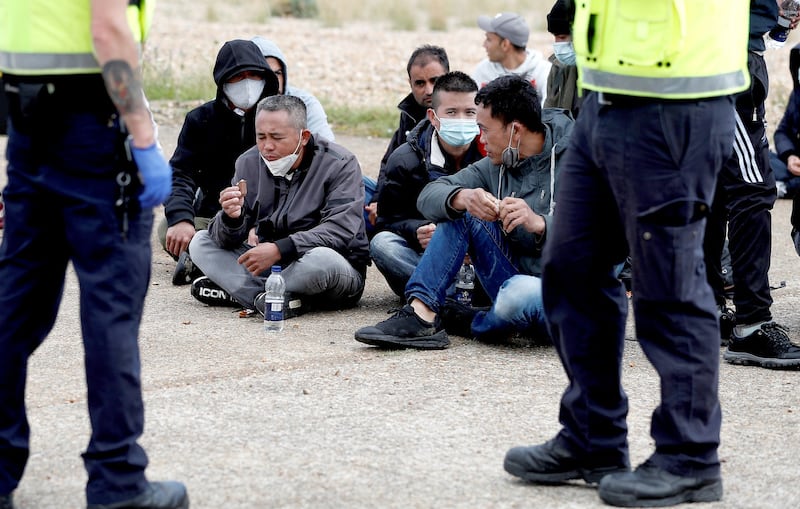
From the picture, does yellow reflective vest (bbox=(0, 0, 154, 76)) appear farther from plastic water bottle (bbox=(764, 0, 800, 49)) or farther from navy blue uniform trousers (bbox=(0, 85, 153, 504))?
plastic water bottle (bbox=(764, 0, 800, 49))

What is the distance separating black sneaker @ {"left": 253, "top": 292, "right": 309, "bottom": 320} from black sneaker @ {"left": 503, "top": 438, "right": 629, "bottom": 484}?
262 cm

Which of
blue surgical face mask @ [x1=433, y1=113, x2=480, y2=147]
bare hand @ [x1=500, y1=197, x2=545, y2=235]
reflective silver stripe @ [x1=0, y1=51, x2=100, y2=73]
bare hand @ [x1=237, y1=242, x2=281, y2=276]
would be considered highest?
reflective silver stripe @ [x1=0, y1=51, x2=100, y2=73]

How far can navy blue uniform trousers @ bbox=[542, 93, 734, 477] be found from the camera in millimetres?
3426

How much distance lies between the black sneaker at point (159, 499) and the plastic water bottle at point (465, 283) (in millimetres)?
2747

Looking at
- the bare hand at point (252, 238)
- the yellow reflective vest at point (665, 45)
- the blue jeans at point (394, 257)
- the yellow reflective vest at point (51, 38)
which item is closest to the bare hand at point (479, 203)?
the blue jeans at point (394, 257)

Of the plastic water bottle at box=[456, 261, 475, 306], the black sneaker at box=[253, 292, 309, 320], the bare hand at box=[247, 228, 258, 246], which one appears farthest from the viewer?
the bare hand at box=[247, 228, 258, 246]

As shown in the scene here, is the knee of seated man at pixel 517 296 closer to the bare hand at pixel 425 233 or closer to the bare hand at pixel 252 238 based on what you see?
the bare hand at pixel 425 233

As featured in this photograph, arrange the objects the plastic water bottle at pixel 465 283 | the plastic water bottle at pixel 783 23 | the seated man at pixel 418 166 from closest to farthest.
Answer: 1. the plastic water bottle at pixel 783 23
2. the plastic water bottle at pixel 465 283
3. the seated man at pixel 418 166

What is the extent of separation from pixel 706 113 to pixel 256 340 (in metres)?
2.76

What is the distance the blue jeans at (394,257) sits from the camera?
6.32 meters

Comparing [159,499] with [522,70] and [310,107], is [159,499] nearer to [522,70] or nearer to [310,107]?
[310,107]

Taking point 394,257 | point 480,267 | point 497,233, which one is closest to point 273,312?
point 394,257

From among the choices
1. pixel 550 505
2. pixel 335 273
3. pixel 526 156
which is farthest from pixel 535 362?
pixel 550 505

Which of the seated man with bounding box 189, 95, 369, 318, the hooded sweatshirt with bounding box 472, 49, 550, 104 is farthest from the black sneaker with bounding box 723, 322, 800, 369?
the hooded sweatshirt with bounding box 472, 49, 550, 104
